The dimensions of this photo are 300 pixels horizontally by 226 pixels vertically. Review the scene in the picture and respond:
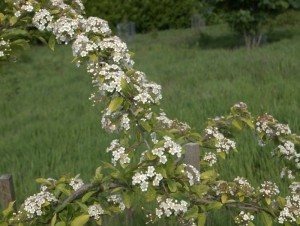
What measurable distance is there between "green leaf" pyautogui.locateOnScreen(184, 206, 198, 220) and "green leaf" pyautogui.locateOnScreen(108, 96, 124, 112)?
1.84ft

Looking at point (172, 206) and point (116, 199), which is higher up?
point (172, 206)

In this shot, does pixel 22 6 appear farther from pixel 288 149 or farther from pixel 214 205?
pixel 288 149

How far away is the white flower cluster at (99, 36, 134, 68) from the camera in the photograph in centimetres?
202

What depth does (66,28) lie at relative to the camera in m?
2.08

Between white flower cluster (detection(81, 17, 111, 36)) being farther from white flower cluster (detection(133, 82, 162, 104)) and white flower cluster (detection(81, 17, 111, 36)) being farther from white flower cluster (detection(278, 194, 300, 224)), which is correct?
white flower cluster (detection(278, 194, 300, 224))

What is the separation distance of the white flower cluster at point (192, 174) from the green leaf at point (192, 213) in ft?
0.36

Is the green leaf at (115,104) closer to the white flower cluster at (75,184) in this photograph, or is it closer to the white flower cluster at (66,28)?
the white flower cluster at (66,28)

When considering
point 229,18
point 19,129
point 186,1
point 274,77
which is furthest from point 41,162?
point 186,1

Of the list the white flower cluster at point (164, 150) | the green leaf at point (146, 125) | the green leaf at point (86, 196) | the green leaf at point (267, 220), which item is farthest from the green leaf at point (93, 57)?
the green leaf at point (267, 220)

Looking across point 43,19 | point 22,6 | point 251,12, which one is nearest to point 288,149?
point 43,19

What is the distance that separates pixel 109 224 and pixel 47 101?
17.3ft

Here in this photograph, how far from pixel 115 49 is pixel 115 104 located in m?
0.24

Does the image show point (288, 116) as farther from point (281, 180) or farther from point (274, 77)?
point (274, 77)

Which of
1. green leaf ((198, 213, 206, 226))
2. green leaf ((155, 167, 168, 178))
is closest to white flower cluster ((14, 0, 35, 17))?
green leaf ((155, 167, 168, 178))
